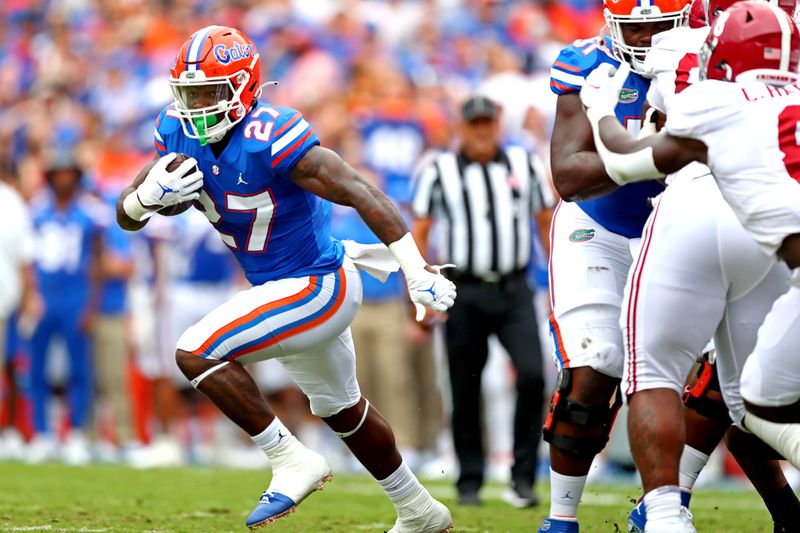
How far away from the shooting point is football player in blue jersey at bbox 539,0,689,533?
5.14 metres

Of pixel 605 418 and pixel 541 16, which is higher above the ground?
pixel 541 16

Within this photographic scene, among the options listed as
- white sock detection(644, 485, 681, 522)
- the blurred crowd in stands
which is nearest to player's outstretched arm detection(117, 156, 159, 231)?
white sock detection(644, 485, 681, 522)

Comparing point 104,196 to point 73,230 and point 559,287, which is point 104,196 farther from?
point 559,287

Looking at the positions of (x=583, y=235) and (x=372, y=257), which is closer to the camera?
(x=583, y=235)

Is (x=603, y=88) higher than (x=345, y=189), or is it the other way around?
(x=603, y=88)

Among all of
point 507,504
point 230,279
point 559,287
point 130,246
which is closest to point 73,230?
point 130,246

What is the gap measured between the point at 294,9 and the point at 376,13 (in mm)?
983

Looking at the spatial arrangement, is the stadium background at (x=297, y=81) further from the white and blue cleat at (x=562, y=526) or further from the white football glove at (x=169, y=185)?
the white football glove at (x=169, y=185)

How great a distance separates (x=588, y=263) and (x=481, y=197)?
3045 millimetres

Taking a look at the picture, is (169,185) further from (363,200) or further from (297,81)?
(297,81)

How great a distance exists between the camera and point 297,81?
44.1 ft

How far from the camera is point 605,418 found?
17.3 feet

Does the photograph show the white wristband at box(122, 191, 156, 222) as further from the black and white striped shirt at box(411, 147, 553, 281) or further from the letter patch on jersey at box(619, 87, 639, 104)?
the black and white striped shirt at box(411, 147, 553, 281)

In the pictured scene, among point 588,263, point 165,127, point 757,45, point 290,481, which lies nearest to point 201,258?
point 165,127
